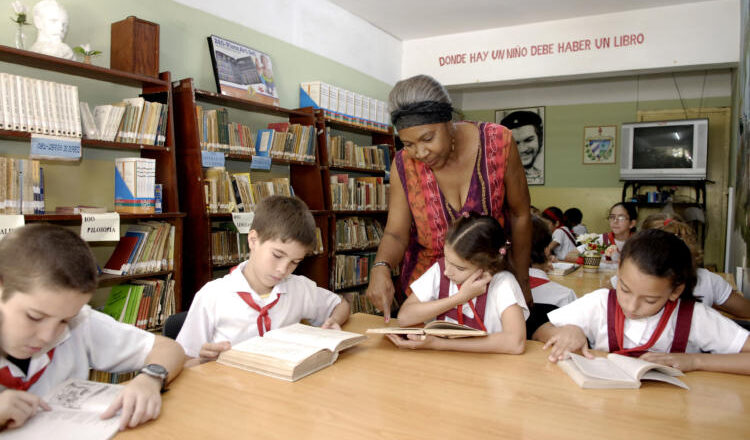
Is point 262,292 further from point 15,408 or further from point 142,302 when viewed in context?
point 142,302

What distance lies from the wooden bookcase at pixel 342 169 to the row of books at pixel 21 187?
2.23 m

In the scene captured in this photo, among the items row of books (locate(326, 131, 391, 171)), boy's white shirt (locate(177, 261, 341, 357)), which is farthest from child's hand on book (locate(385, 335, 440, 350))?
row of books (locate(326, 131, 391, 171))

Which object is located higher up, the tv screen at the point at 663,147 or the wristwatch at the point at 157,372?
the tv screen at the point at 663,147

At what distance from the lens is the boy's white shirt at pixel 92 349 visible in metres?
1.17

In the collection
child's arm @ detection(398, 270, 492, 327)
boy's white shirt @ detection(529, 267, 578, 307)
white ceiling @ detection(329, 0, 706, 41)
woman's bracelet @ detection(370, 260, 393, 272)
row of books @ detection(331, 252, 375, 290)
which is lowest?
row of books @ detection(331, 252, 375, 290)

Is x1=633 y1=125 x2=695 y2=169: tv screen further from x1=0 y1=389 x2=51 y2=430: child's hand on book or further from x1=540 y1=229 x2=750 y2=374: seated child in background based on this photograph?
x1=0 y1=389 x2=51 y2=430: child's hand on book

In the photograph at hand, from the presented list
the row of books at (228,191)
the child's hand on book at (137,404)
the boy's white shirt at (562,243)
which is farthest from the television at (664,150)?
the child's hand on book at (137,404)

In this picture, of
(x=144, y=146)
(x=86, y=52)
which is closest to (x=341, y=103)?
(x=144, y=146)

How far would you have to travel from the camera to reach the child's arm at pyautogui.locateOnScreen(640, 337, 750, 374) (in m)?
1.37

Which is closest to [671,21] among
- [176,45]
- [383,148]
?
[383,148]

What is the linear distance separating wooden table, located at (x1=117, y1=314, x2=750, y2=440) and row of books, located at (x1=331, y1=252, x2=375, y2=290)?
3244 millimetres

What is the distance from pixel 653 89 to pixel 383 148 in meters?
4.45

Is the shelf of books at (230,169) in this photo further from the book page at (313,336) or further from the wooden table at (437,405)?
the wooden table at (437,405)

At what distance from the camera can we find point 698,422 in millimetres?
1076
